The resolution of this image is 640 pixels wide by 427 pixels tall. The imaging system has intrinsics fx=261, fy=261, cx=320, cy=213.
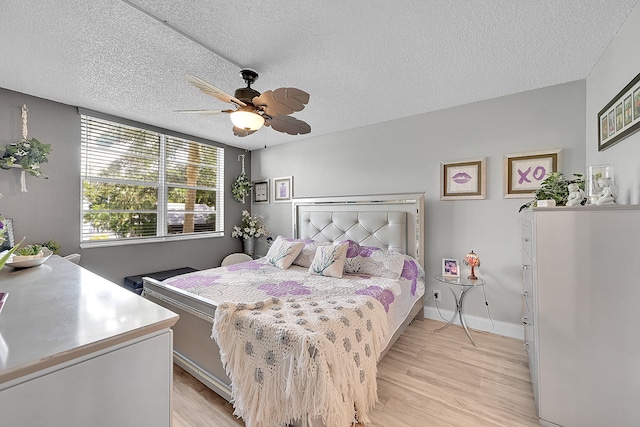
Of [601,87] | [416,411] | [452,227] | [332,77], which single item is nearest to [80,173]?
[332,77]

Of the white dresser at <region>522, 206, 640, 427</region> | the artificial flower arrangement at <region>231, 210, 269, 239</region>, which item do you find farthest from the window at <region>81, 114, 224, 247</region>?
the white dresser at <region>522, 206, 640, 427</region>

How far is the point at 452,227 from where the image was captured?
10.1 feet

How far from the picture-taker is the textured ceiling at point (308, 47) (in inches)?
62.7

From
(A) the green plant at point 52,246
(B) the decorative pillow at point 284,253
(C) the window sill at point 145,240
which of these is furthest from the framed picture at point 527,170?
(A) the green plant at point 52,246

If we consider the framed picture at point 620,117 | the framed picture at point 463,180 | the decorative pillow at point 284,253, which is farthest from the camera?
the decorative pillow at point 284,253

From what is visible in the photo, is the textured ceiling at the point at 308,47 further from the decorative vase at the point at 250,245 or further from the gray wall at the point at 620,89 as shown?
the decorative vase at the point at 250,245

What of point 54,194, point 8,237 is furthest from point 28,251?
point 54,194

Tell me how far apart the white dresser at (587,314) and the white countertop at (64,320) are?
2.04 metres

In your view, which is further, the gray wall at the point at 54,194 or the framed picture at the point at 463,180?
the framed picture at the point at 463,180

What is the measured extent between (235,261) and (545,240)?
12.7 feet

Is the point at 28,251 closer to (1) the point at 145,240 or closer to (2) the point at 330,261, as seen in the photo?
(1) the point at 145,240

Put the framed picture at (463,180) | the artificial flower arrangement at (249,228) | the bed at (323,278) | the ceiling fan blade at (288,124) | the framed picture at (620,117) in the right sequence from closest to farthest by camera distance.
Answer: the framed picture at (620,117) → the bed at (323,278) → the ceiling fan blade at (288,124) → the framed picture at (463,180) → the artificial flower arrangement at (249,228)

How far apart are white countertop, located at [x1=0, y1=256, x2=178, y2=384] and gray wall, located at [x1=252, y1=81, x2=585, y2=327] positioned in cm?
302

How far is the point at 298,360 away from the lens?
135cm
